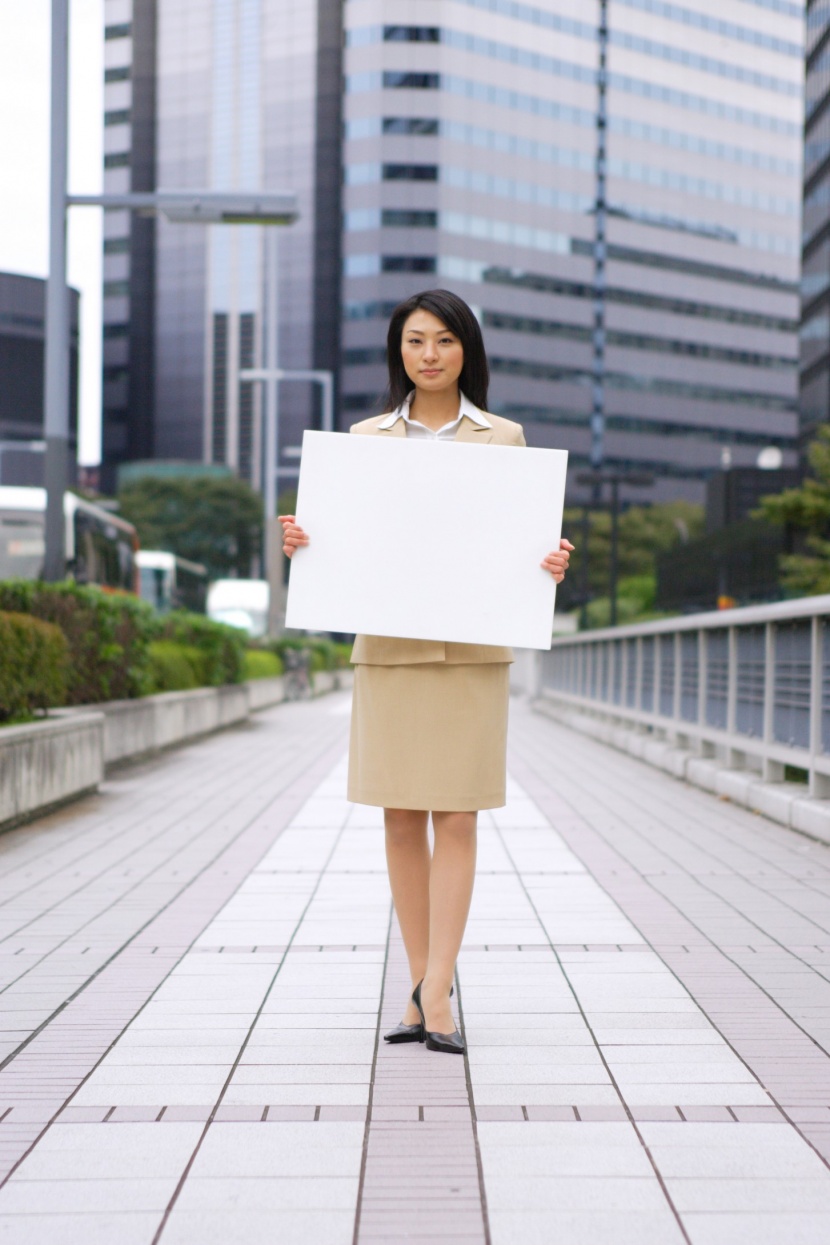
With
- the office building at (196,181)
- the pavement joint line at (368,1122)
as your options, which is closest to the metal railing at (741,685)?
the pavement joint line at (368,1122)

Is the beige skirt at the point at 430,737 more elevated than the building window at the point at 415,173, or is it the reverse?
the building window at the point at 415,173

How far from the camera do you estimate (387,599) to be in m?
4.02

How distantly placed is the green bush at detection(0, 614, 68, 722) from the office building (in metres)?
88.4

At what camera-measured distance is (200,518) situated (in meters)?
78.2

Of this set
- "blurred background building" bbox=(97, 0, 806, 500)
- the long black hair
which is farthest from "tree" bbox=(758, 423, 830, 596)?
"blurred background building" bbox=(97, 0, 806, 500)

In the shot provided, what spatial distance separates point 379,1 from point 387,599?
95.7 m

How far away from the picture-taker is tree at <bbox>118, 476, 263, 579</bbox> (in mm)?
78250

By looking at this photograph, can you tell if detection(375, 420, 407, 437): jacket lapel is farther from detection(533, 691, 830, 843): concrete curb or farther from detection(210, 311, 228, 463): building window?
detection(210, 311, 228, 463): building window

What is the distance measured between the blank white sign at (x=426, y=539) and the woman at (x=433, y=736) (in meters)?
0.06

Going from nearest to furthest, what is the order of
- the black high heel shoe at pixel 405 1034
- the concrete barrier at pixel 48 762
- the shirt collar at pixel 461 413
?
1. the black high heel shoe at pixel 405 1034
2. the shirt collar at pixel 461 413
3. the concrete barrier at pixel 48 762

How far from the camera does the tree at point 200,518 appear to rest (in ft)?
257

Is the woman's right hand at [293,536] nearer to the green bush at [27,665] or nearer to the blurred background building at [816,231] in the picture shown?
the green bush at [27,665]

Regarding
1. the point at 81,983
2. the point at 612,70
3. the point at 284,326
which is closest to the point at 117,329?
the point at 284,326

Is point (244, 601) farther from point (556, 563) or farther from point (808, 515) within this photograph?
point (556, 563)
